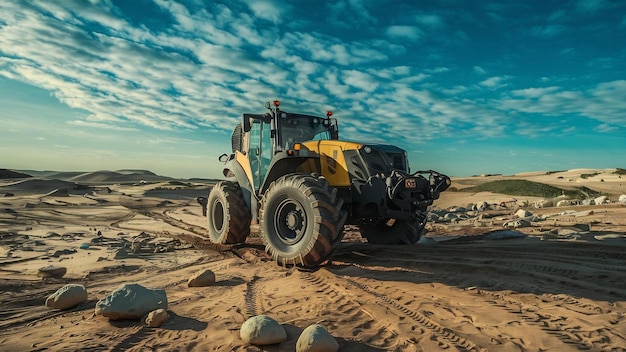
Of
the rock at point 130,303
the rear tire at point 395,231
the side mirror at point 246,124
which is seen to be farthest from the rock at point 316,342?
the side mirror at point 246,124

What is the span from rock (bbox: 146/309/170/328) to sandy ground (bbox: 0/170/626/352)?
69mm

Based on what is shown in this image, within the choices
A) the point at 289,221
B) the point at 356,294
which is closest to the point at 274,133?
the point at 289,221

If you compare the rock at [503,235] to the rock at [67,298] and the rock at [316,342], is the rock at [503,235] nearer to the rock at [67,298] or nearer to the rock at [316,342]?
the rock at [316,342]

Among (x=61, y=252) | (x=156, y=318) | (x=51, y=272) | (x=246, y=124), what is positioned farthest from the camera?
(x=246, y=124)

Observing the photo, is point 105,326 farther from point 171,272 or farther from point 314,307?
point 171,272

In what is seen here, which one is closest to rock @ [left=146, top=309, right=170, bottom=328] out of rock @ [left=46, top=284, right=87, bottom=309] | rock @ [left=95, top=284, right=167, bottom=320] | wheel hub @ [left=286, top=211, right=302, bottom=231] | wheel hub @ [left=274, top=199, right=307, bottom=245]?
rock @ [left=95, top=284, right=167, bottom=320]

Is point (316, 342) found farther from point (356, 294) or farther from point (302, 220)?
point (302, 220)

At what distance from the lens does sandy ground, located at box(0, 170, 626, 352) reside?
3.12 metres

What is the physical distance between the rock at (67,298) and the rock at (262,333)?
2.04 metres

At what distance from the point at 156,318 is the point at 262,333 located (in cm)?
106

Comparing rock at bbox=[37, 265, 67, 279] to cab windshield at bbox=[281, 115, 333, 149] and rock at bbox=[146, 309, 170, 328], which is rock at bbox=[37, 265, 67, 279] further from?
cab windshield at bbox=[281, 115, 333, 149]

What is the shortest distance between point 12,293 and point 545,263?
648 cm

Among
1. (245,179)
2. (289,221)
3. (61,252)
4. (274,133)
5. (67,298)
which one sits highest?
(274,133)

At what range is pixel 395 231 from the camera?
7.59 metres
